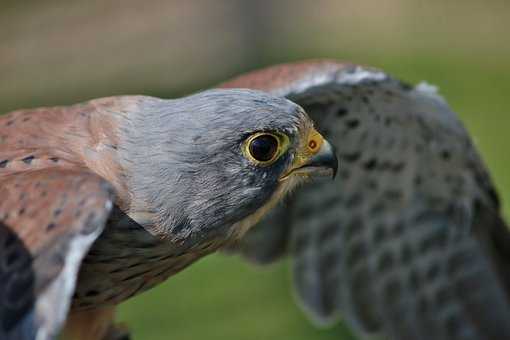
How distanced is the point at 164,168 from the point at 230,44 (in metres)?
7.16

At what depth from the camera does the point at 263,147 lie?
428 centimetres

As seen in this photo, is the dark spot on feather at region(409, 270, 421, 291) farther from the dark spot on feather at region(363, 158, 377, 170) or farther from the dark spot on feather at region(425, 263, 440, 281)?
the dark spot on feather at region(363, 158, 377, 170)

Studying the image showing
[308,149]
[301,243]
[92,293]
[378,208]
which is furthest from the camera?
[301,243]

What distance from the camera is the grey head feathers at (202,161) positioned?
421 cm

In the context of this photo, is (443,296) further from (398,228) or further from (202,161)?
(202,161)

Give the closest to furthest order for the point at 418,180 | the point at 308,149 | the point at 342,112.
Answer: the point at 308,149
the point at 342,112
the point at 418,180

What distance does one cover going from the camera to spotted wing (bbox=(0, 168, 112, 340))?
3488 millimetres

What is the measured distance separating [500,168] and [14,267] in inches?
245

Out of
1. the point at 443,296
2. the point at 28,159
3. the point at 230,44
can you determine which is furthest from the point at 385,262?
the point at 230,44

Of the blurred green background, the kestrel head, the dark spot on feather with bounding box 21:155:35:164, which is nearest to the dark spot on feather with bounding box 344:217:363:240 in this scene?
the kestrel head

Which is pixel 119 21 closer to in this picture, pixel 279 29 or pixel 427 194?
pixel 279 29

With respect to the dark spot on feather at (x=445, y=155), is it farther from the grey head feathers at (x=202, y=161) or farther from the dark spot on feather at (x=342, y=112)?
the grey head feathers at (x=202, y=161)

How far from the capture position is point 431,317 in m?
6.27

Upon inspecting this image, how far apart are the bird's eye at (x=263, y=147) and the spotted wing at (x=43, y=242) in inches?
25.9
